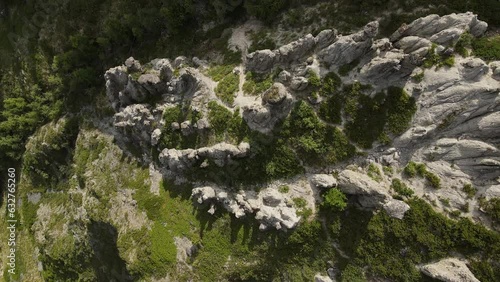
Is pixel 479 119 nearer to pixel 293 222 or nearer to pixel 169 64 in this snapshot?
pixel 293 222

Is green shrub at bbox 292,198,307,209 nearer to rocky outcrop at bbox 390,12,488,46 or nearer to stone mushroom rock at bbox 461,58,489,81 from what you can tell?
stone mushroom rock at bbox 461,58,489,81

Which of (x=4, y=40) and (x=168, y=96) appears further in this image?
(x=4, y=40)

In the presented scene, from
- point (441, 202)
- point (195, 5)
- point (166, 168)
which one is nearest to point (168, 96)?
point (166, 168)

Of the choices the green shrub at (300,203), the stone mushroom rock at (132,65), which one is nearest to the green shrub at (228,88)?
the stone mushroom rock at (132,65)

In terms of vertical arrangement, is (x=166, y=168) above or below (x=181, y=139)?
below

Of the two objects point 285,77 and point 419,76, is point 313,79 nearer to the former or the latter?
point 285,77

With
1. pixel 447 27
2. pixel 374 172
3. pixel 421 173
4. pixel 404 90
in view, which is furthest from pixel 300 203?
pixel 447 27

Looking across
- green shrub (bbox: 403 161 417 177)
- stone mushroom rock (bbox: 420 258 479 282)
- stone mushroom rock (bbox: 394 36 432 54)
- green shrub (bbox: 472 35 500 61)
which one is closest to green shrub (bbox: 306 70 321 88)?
stone mushroom rock (bbox: 394 36 432 54)
